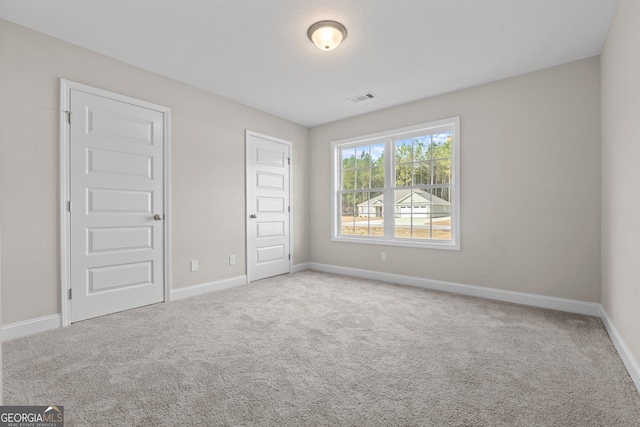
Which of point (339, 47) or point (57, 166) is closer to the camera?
point (57, 166)

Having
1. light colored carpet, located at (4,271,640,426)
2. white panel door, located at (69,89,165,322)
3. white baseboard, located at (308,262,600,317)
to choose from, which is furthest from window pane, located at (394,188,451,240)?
white panel door, located at (69,89,165,322)

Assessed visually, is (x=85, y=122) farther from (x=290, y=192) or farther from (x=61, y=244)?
(x=290, y=192)

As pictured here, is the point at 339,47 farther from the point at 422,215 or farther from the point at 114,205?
the point at 114,205

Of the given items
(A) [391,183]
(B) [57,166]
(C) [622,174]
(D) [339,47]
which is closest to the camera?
(C) [622,174]

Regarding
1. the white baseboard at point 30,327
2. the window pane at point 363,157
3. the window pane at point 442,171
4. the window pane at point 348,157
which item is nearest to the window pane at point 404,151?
the window pane at point 442,171

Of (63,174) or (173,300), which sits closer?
(63,174)

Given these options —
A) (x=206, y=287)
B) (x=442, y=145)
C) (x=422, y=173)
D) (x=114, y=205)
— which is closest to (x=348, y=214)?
(x=422, y=173)

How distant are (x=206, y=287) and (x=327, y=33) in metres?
3.14

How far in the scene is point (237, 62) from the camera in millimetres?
3217

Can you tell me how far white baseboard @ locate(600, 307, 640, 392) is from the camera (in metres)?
1.92

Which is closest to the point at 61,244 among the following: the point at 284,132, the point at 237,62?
the point at 237,62

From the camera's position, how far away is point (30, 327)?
263cm

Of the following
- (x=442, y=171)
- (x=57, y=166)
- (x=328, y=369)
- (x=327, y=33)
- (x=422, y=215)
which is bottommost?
(x=328, y=369)

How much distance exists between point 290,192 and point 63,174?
2961 mm
